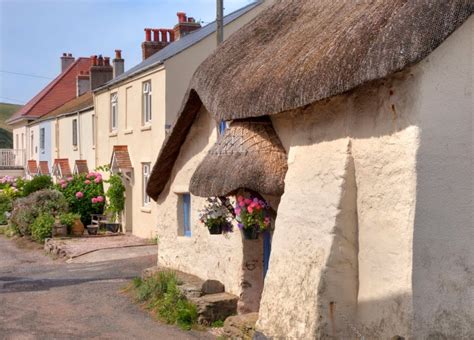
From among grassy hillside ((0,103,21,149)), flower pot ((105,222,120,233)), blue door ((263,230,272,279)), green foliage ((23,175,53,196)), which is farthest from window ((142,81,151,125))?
grassy hillside ((0,103,21,149))

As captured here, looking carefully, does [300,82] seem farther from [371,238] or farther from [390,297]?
[390,297]

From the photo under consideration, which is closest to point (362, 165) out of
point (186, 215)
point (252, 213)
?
point (252, 213)

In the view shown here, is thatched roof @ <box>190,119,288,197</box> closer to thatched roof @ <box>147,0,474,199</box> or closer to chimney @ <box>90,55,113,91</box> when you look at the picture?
thatched roof @ <box>147,0,474,199</box>

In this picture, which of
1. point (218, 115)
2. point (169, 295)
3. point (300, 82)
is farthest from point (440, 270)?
point (169, 295)

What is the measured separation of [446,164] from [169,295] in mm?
6118

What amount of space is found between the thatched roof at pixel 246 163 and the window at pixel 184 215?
12.2 ft

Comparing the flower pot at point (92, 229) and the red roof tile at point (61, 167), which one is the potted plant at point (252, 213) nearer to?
the flower pot at point (92, 229)

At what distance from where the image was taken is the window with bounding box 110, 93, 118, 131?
24.2 meters

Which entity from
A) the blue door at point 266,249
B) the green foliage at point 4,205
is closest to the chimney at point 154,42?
the green foliage at point 4,205

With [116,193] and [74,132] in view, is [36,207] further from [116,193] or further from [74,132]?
[74,132]

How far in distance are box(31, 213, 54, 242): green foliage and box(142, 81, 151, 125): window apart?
181 inches

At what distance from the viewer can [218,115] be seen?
923 centimetres

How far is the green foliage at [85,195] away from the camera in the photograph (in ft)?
83.0

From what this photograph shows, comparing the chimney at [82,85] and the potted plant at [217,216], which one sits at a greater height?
the chimney at [82,85]
